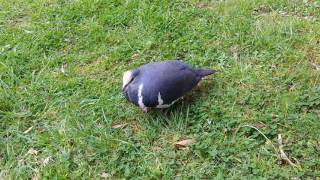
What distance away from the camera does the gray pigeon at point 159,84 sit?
284cm

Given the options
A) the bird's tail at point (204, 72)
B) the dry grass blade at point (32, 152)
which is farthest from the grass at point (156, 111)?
the bird's tail at point (204, 72)

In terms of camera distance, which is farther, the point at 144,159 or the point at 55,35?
the point at 55,35

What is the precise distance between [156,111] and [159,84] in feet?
0.93

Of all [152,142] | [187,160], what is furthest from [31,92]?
[187,160]

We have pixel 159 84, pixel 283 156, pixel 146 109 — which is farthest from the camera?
pixel 146 109

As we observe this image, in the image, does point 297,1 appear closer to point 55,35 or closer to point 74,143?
point 55,35

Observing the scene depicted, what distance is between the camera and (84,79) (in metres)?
3.52

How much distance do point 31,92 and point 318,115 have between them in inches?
78.8

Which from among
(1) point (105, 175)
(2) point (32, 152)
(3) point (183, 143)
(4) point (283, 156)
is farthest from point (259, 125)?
(2) point (32, 152)

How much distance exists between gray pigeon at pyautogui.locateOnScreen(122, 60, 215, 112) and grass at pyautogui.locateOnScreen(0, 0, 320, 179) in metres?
0.17

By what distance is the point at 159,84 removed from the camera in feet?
9.31

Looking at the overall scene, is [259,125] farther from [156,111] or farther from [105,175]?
[105,175]

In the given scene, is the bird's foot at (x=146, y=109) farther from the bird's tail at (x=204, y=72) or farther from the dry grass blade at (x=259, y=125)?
the dry grass blade at (x=259, y=125)

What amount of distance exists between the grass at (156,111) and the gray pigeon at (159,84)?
167 mm
